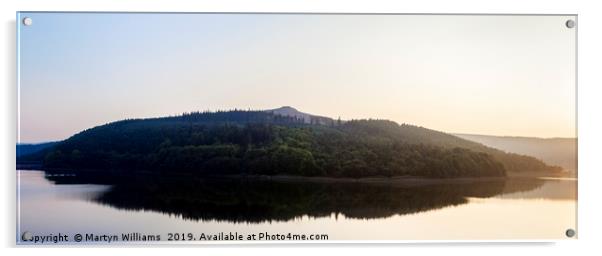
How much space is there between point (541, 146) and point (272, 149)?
679 millimetres

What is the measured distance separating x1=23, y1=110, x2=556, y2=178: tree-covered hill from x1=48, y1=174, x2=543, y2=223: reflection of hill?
1.3 inches

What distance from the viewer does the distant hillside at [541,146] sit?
150cm

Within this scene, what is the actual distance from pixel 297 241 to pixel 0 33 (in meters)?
0.89

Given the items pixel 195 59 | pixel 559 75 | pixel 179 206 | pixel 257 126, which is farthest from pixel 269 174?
pixel 559 75

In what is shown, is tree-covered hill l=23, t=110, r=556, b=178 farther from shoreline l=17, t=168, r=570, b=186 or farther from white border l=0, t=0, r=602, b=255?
white border l=0, t=0, r=602, b=255

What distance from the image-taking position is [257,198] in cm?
148

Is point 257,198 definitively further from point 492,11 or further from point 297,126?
point 492,11

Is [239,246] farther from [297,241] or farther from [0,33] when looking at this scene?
[0,33]

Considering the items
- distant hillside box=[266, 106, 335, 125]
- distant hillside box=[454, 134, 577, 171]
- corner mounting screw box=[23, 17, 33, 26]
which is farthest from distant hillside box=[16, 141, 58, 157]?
distant hillside box=[454, 134, 577, 171]

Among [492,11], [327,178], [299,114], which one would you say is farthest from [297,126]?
[492,11]

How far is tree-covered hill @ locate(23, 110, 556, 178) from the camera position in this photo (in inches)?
58.3

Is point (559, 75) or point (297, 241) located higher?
point (559, 75)

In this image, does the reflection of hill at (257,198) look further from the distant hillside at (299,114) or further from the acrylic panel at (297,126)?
the distant hillside at (299,114)
